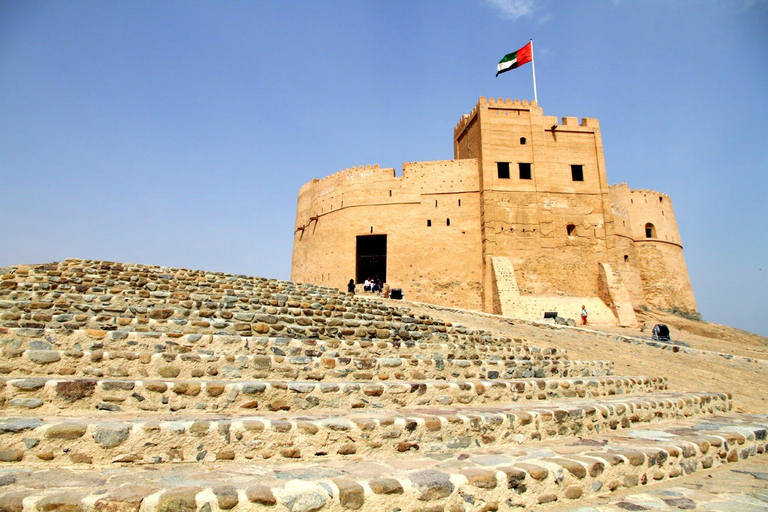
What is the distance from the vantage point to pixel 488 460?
347 centimetres

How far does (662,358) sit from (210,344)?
11.6 m

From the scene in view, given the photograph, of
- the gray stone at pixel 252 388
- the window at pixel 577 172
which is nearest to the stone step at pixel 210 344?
the gray stone at pixel 252 388

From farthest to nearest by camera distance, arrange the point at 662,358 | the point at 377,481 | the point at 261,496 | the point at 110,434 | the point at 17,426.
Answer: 1. the point at 662,358
2. the point at 110,434
3. the point at 17,426
4. the point at 377,481
5. the point at 261,496

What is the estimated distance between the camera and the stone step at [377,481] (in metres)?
2.40

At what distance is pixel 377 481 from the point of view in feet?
9.02

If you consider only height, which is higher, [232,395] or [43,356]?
[43,356]

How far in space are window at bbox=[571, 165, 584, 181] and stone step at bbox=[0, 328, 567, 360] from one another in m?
16.5

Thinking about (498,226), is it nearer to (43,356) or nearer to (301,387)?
(301,387)

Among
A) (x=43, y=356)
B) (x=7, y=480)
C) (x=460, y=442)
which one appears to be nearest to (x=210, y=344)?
(x=43, y=356)

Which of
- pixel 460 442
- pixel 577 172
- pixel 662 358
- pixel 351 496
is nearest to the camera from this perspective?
pixel 351 496

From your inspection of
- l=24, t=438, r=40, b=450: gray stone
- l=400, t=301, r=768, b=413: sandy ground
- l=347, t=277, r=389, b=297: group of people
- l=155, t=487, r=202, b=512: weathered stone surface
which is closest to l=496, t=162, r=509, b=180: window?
l=347, t=277, r=389, b=297: group of people

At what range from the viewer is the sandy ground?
10.1 m

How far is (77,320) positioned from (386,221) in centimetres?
1580

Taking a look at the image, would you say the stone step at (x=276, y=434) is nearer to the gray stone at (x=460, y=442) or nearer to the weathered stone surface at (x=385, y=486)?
the gray stone at (x=460, y=442)
